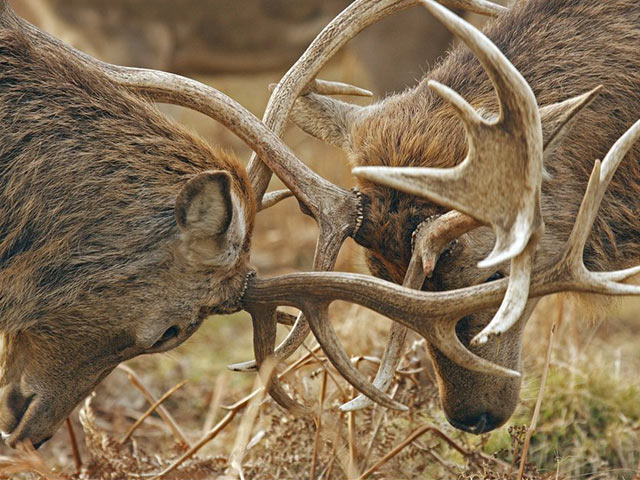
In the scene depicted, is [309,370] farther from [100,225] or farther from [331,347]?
[100,225]

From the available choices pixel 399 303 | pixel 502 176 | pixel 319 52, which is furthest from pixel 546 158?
pixel 319 52

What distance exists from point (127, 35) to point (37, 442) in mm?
5032

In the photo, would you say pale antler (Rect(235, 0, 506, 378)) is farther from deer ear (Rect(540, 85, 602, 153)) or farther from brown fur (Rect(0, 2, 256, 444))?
deer ear (Rect(540, 85, 602, 153))

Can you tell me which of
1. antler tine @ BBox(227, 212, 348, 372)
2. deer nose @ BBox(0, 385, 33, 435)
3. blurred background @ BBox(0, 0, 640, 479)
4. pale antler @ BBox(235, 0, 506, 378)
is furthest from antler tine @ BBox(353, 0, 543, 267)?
deer nose @ BBox(0, 385, 33, 435)

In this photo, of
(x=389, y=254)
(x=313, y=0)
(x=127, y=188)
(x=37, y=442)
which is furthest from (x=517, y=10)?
(x=313, y=0)

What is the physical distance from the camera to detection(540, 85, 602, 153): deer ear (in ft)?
10.4

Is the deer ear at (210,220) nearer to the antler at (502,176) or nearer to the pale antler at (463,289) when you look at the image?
the pale antler at (463,289)

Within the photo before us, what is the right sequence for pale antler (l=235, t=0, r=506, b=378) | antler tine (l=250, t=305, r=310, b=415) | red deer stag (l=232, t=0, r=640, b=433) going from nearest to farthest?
1. red deer stag (l=232, t=0, r=640, b=433)
2. antler tine (l=250, t=305, r=310, b=415)
3. pale antler (l=235, t=0, r=506, b=378)

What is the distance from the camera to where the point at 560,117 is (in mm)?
3264

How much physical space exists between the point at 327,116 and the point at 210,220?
98cm

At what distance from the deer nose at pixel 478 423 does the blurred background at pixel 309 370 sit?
9 centimetres

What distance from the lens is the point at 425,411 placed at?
4359 mm

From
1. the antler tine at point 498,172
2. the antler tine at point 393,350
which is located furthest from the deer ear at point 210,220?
the antler tine at point 393,350

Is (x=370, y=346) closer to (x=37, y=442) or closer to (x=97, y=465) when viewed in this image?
(x=97, y=465)
